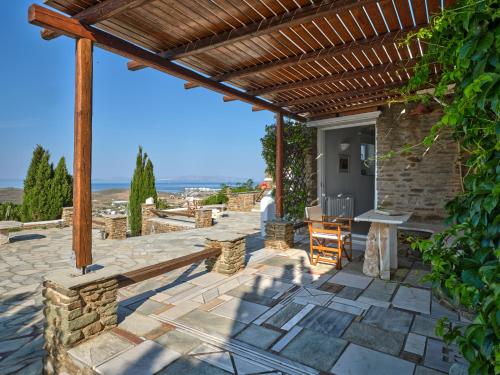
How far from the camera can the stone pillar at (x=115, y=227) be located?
7275 millimetres

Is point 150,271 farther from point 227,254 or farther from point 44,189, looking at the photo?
point 44,189

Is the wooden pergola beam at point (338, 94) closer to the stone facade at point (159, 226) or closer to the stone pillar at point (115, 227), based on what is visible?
the stone pillar at point (115, 227)

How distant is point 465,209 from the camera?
4.07 feet

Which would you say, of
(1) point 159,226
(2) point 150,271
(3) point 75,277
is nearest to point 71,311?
(3) point 75,277

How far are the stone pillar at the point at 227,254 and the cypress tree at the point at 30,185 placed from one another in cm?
900

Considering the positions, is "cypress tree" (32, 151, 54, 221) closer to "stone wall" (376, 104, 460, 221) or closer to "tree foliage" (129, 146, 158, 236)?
"tree foliage" (129, 146, 158, 236)

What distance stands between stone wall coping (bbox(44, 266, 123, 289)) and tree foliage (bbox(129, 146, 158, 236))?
29.1ft

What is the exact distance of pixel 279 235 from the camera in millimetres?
5363

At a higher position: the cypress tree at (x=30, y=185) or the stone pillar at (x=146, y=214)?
the cypress tree at (x=30, y=185)

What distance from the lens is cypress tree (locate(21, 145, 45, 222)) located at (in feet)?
32.8

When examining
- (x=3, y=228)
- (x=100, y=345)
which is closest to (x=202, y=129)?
(x=3, y=228)

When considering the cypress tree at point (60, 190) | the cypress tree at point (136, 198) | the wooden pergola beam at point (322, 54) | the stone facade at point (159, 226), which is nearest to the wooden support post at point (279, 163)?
the wooden pergola beam at point (322, 54)

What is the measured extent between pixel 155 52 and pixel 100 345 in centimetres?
282

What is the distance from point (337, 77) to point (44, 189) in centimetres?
1036
